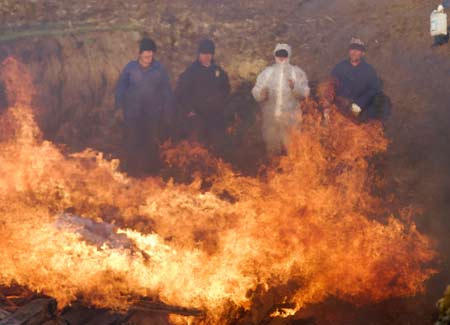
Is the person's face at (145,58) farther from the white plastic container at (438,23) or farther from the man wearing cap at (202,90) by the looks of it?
the white plastic container at (438,23)

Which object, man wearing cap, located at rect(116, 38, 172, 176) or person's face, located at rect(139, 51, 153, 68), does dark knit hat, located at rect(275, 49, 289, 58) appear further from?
person's face, located at rect(139, 51, 153, 68)

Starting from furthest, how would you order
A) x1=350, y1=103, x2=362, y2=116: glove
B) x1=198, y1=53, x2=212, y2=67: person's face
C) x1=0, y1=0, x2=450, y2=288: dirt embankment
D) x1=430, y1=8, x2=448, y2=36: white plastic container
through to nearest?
x1=0, y1=0, x2=450, y2=288: dirt embankment, x1=430, y1=8, x2=448, y2=36: white plastic container, x1=198, y1=53, x2=212, y2=67: person's face, x1=350, y1=103, x2=362, y2=116: glove

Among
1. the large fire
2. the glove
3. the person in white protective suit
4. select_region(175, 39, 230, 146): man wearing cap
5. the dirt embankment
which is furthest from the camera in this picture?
the dirt embankment

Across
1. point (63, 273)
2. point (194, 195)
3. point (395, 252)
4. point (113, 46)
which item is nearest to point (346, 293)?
point (395, 252)

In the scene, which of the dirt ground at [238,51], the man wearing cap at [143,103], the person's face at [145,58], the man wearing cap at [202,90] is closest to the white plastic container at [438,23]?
the dirt ground at [238,51]

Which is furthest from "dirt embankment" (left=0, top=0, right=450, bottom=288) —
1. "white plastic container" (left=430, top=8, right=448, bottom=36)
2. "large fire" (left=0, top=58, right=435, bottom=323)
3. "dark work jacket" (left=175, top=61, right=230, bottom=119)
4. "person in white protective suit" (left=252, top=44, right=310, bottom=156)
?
"large fire" (left=0, top=58, right=435, bottom=323)

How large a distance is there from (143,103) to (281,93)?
2.75 meters

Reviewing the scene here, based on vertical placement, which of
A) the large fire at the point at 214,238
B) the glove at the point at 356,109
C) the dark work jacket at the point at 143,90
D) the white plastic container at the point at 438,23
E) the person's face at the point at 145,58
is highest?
the white plastic container at the point at 438,23

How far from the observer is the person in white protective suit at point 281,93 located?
9422mm

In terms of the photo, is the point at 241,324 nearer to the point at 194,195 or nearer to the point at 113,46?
the point at 194,195

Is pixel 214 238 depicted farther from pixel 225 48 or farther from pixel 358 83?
pixel 225 48

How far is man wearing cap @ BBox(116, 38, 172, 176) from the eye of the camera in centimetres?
973

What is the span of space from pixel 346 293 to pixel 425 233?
198cm

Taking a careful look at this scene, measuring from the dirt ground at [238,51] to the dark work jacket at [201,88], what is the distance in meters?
1.62
